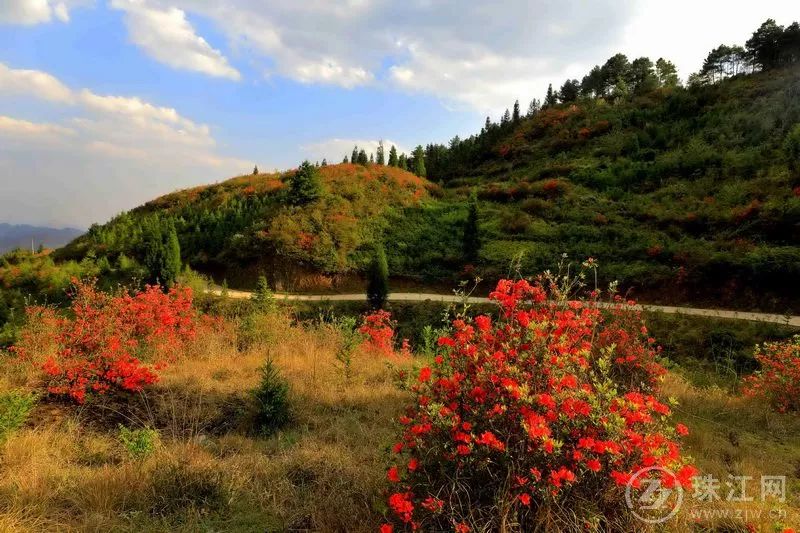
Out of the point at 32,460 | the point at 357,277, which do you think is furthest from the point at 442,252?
the point at 32,460

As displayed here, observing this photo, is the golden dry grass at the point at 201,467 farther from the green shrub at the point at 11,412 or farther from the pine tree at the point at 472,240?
the pine tree at the point at 472,240

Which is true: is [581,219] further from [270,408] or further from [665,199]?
[270,408]

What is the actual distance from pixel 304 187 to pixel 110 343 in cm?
1957

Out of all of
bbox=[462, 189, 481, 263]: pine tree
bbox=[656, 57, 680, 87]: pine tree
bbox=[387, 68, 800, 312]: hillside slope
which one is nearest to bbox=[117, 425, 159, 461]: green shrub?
bbox=[387, 68, 800, 312]: hillside slope

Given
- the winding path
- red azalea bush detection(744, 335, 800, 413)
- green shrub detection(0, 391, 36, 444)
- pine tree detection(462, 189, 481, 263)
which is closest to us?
green shrub detection(0, 391, 36, 444)

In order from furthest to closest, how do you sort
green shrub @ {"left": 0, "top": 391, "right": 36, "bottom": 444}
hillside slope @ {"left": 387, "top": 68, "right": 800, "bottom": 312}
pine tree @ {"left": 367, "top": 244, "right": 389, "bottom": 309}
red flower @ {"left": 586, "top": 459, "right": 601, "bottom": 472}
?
1. pine tree @ {"left": 367, "top": 244, "right": 389, "bottom": 309}
2. hillside slope @ {"left": 387, "top": 68, "right": 800, "bottom": 312}
3. green shrub @ {"left": 0, "top": 391, "right": 36, "bottom": 444}
4. red flower @ {"left": 586, "top": 459, "right": 601, "bottom": 472}

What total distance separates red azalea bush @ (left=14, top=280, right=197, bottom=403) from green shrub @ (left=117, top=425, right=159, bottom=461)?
129 centimetres

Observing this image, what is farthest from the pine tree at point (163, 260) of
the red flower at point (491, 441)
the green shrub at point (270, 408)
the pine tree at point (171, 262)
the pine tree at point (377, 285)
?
the red flower at point (491, 441)

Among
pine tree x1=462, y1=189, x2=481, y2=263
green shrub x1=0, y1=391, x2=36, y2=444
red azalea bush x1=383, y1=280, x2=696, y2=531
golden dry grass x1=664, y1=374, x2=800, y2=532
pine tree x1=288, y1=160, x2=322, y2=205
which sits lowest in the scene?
golden dry grass x1=664, y1=374, x2=800, y2=532

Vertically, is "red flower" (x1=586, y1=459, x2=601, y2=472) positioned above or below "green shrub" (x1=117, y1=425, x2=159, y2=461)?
above

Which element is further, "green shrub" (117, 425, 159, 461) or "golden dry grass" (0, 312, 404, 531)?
"green shrub" (117, 425, 159, 461)

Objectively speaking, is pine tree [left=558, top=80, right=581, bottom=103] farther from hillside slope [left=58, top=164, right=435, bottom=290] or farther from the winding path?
the winding path

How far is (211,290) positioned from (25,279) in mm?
9464

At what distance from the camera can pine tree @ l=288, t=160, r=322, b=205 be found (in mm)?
23750
